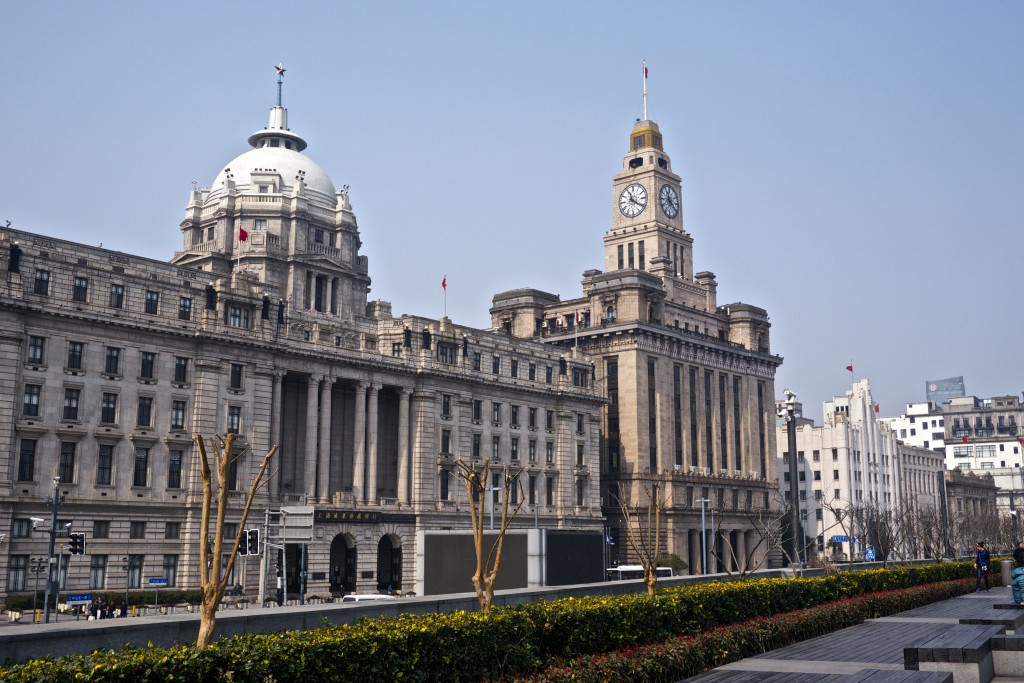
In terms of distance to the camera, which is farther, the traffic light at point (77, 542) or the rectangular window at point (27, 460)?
the rectangular window at point (27, 460)

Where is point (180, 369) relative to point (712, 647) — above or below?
above

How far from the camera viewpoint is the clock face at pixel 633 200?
12562 cm

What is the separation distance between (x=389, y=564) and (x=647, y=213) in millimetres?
59529

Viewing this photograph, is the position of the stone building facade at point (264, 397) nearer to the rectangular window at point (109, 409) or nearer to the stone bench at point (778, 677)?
the rectangular window at point (109, 409)

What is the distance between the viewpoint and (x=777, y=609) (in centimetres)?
3375

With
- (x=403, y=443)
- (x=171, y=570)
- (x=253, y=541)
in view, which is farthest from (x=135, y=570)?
(x=253, y=541)

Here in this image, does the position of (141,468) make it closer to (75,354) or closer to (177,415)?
(177,415)

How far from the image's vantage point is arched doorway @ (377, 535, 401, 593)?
80.9 m

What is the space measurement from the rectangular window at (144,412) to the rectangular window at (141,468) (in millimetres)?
1605

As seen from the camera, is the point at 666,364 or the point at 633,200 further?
the point at 633,200

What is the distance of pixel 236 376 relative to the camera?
7019 cm

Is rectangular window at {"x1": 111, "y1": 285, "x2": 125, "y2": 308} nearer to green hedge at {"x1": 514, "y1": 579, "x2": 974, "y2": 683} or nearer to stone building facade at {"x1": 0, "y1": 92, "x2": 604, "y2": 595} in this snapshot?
stone building facade at {"x1": 0, "y1": 92, "x2": 604, "y2": 595}

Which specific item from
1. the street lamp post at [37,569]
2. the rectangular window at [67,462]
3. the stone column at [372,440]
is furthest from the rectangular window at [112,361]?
the stone column at [372,440]

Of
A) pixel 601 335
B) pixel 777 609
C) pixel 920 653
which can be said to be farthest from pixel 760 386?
pixel 920 653
